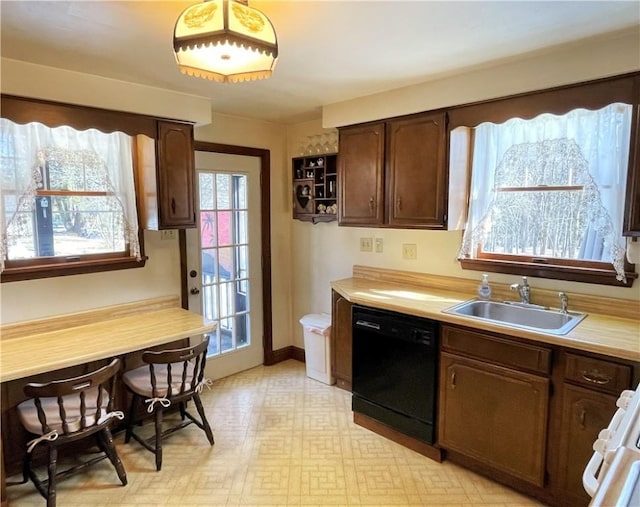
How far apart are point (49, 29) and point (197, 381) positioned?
6.50 feet

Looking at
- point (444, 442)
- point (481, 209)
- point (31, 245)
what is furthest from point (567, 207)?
point (31, 245)

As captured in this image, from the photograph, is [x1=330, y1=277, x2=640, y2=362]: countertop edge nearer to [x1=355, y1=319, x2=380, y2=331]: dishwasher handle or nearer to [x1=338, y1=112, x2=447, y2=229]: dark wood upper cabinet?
[x1=355, y1=319, x2=380, y2=331]: dishwasher handle

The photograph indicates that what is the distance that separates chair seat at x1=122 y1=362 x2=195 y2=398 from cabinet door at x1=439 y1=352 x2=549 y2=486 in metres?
1.58

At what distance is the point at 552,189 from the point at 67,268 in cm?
301

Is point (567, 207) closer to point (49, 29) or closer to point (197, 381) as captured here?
point (197, 381)

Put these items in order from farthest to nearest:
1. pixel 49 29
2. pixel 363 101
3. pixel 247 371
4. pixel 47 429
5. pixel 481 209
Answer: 1. pixel 247 371
2. pixel 363 101
3. pixel 481 209
4. pixel 47 429
5. pixel 49 29

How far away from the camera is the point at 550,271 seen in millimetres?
2463

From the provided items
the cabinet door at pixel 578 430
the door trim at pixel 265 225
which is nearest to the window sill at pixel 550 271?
the cabinet door at pixel 578 430

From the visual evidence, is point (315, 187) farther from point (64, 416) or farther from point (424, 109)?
point (64, 416)

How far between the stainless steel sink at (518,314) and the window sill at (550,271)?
201 mm

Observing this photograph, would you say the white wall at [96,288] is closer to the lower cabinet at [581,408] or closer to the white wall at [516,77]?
the white wall at [516,77]

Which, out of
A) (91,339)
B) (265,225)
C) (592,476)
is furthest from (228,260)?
(592,476)

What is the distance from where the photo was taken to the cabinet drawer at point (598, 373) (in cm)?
180

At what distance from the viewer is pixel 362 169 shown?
303cm
